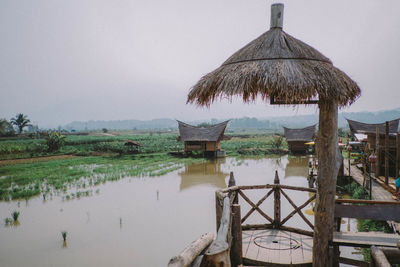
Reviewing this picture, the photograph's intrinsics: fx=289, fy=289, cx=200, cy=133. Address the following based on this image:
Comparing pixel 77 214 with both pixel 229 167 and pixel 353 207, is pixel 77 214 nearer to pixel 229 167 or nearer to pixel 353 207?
pixel 353 207

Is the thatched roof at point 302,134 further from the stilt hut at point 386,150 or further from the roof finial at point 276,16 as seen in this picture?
the roof finial at point 276,16

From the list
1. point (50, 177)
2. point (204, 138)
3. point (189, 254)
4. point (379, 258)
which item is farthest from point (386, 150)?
point (204, 138)

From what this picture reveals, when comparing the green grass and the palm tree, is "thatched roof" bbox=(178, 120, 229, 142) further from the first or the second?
the palm tree

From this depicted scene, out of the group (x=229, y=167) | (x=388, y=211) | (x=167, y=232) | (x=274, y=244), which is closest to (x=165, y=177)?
(x=229, y=167)

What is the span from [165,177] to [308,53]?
13879mm

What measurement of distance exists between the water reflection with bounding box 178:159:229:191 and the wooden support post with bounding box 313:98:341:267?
10316 mm

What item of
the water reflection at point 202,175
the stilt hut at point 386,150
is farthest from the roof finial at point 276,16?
the water reflection at point 202,175

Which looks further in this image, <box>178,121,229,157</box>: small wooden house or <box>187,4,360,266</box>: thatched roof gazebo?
<box>178,121,229,157</box>: small wooden house

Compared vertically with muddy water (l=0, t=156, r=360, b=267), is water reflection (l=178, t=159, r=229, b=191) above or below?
above

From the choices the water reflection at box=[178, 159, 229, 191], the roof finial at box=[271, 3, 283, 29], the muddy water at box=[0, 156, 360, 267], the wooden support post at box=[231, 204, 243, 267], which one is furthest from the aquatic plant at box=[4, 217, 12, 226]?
the roof finial at box=[271, 3, 283, 29]

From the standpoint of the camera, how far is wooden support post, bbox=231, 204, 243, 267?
12.3 ft

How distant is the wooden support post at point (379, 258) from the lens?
7.60 ft

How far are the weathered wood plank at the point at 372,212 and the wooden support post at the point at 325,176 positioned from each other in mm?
576

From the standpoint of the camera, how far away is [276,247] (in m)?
4.35
